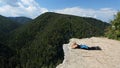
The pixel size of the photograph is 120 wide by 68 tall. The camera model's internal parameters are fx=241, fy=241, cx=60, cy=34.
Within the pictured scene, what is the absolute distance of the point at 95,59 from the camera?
11945mm

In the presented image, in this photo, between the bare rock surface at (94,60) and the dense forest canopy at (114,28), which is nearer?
the bare rock surface at (94,60)

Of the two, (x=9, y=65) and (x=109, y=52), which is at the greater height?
(x=109, y=52)

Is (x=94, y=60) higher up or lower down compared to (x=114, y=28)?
lower down

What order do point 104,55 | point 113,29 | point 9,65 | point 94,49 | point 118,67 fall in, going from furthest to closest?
point 9,65 < point 113,29 < point 94,49 < point 104,55 < point 118,67

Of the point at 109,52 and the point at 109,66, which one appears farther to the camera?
the point at 109,52

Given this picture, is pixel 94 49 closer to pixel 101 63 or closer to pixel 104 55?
pixel 104 55

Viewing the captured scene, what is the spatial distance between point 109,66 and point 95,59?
1356 millimetres

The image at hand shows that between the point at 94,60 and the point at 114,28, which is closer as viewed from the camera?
the point at 94,60

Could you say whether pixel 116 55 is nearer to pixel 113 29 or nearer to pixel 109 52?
pixel 109 52

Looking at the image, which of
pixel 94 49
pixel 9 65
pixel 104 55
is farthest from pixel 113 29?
pixel 9 65

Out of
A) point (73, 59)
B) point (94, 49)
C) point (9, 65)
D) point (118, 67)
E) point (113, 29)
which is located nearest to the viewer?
point (118, 67)

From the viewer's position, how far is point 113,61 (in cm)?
1172

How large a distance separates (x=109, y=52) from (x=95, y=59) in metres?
2.28

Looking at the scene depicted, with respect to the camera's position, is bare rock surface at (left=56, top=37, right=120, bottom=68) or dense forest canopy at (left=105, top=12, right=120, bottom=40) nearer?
bare rock surface at (left=56, top=37, right=120, bottom=68)
